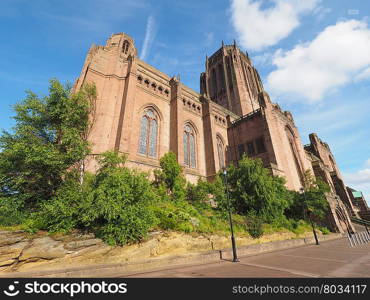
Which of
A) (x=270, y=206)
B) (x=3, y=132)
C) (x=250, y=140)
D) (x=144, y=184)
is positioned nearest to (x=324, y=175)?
(x=250, y=140)

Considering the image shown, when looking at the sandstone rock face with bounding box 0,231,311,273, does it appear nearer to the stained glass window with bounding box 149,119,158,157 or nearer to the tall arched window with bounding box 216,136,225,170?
the stained glass window with bounding box 149,119,158,157

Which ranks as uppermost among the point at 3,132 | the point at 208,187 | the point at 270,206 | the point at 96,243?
the point at 3,132

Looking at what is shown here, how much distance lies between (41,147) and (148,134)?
39.3 feet

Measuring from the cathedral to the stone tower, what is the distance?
8486 millimetres

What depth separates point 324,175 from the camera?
34.0 m

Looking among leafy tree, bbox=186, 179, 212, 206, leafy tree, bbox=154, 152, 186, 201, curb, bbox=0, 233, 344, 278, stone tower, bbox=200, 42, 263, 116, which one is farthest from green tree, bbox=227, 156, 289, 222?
stone tower, bbox=200, 42, 263, 116

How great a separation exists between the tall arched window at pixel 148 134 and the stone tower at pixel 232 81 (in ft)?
74.8

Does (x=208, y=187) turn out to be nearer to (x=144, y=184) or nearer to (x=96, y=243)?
(x=144, y=184)

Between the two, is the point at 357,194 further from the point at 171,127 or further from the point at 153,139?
the point at 153,139

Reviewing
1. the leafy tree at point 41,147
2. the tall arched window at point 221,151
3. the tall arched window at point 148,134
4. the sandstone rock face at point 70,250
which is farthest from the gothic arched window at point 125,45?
the sandstone rock face at point 70,250

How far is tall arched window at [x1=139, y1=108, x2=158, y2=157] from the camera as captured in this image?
20383mm

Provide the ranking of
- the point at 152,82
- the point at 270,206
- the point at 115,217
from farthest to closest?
the point at 152,82, the point at 270,206, the point at 115,217

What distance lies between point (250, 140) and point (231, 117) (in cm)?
781

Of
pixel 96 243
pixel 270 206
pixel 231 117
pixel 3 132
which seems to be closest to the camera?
pixel 96 243
